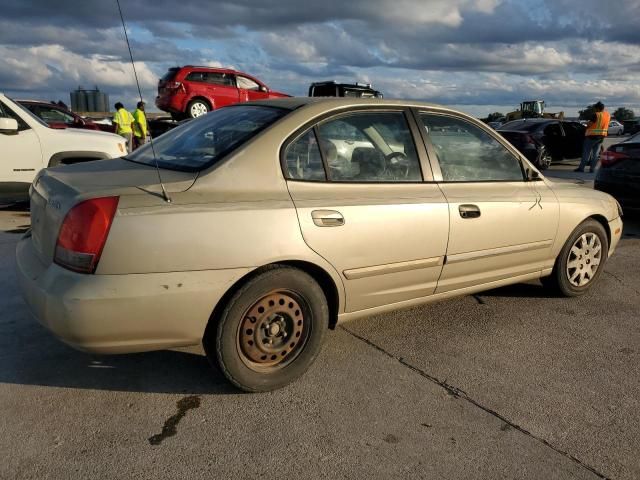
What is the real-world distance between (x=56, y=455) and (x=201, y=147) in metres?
1.75

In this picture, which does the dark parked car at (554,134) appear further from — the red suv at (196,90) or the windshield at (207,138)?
the windshield at (207,138)

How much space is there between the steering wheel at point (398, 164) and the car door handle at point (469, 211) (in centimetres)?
42

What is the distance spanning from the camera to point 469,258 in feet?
12.0

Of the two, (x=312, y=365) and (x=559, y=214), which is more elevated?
(x=559, y=214)

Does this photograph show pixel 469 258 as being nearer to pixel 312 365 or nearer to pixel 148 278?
pixel 312 365

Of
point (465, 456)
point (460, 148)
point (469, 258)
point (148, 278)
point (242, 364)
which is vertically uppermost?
point (460, 148)

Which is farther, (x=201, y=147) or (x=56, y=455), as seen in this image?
(x=201, y=147)

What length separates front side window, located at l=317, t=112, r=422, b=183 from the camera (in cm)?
321

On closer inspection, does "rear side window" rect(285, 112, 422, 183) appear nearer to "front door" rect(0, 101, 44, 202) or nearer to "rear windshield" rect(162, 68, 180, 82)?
"front door" rect(0, 101, 44, 202)

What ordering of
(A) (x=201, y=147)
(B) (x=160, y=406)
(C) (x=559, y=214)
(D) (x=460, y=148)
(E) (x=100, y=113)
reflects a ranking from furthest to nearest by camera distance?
(E) (x=100, y=113) → (C) (x=559, y=214) → (D) (x=460, y=148) → (A) (x=201, y=147) → (B) (x=160, y=406)

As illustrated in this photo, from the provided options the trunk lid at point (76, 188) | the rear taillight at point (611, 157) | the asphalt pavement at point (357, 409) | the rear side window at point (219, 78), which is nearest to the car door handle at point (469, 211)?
the asphalt pavement at point (357, 409)

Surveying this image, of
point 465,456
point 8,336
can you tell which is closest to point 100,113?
point 8,336

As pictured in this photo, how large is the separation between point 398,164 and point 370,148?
216 mm

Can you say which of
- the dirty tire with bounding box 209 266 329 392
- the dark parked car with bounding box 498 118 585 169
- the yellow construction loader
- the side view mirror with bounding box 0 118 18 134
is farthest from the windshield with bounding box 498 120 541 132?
the yellow construction loader
